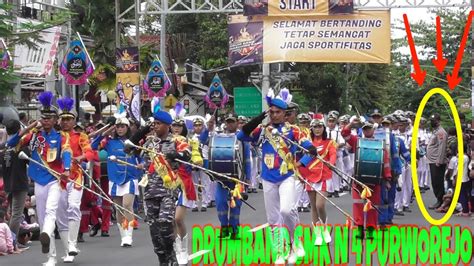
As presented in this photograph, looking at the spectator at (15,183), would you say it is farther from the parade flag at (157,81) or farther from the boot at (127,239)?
the parade flag at (157,81)

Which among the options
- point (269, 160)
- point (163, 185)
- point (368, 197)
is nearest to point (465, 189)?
point (368, 197)

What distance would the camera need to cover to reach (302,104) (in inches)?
2141

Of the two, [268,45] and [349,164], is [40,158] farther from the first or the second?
[268,45]

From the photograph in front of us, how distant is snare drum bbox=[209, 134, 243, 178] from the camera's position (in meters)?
15.6

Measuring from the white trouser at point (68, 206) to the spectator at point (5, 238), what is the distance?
1.30 meters

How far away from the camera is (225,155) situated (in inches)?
617

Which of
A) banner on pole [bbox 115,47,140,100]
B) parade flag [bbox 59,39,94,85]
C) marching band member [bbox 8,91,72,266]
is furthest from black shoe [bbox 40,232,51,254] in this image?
banner on pole [bbox 115,47,140,100]

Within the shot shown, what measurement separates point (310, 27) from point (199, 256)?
1993 centimetres

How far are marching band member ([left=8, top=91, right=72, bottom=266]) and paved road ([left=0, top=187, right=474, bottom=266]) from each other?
3.72 ft

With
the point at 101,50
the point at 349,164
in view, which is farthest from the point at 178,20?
the point at 349,164

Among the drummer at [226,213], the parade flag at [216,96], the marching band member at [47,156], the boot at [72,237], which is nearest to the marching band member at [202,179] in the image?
the drummer at [226,213]

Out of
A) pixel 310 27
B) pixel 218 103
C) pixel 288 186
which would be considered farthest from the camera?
pixel 218 103

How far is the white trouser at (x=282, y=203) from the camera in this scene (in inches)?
477

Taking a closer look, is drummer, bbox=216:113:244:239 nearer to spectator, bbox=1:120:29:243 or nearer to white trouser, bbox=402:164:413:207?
spectator, bbox=1:120:29:243
